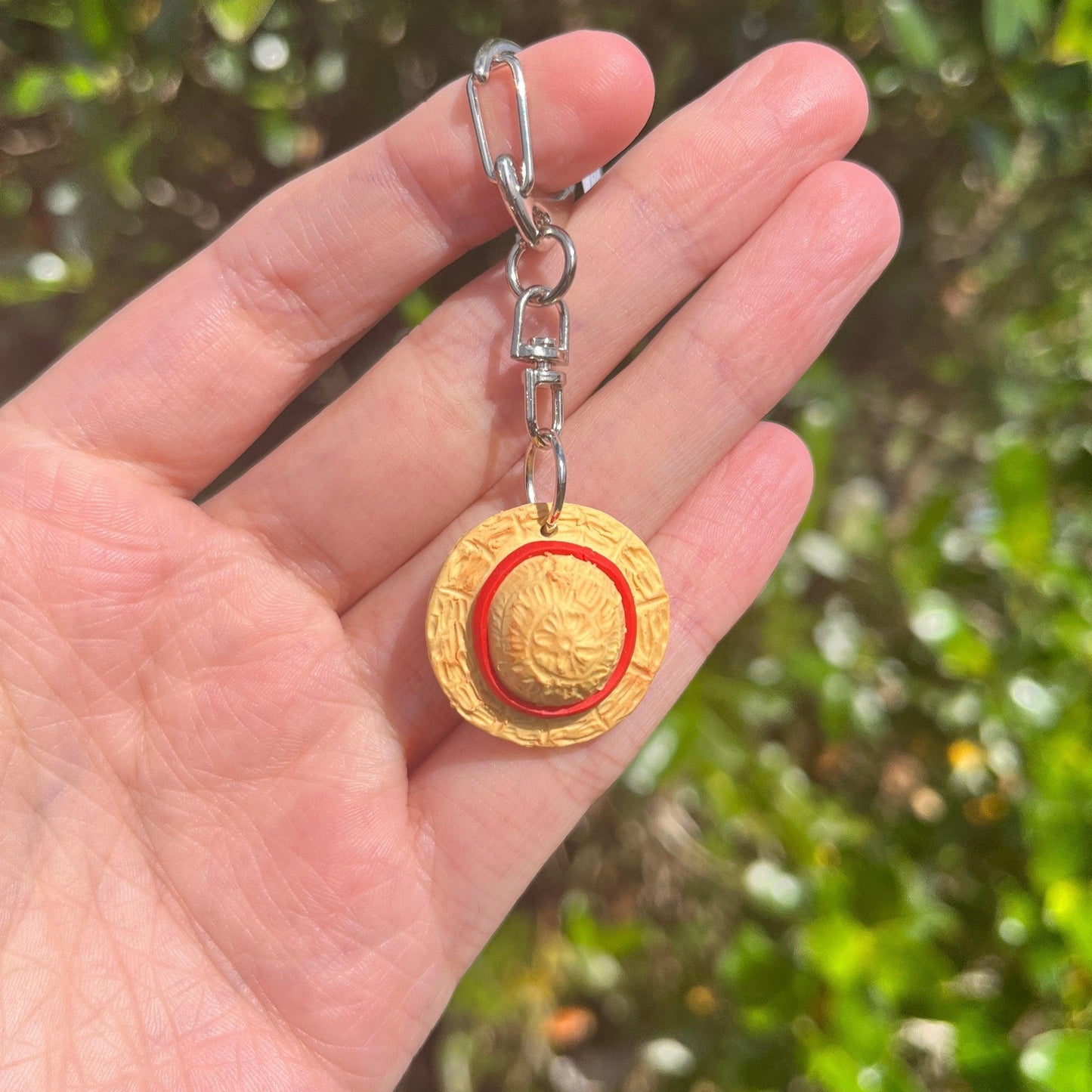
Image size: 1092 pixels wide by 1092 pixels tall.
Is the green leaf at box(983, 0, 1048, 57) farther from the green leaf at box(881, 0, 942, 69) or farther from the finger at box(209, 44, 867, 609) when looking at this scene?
the finger at box(209, 44, 867, 609)

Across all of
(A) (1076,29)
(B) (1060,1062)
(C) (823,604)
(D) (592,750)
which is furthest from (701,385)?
(B) (1060,1062)

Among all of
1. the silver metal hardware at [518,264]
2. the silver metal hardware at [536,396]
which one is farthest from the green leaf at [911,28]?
the silver metal hardware at [536,396]

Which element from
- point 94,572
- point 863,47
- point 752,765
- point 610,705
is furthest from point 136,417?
point 863,47

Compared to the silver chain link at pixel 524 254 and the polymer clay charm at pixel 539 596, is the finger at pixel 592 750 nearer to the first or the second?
the polymer clay charm at pixel 539 596

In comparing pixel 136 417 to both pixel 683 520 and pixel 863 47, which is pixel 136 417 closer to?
pixel 683 520

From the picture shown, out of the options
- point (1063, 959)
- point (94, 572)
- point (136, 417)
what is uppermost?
point (136, 417)

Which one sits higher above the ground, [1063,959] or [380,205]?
[380,205]

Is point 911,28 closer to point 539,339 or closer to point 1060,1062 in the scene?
point 539,339
